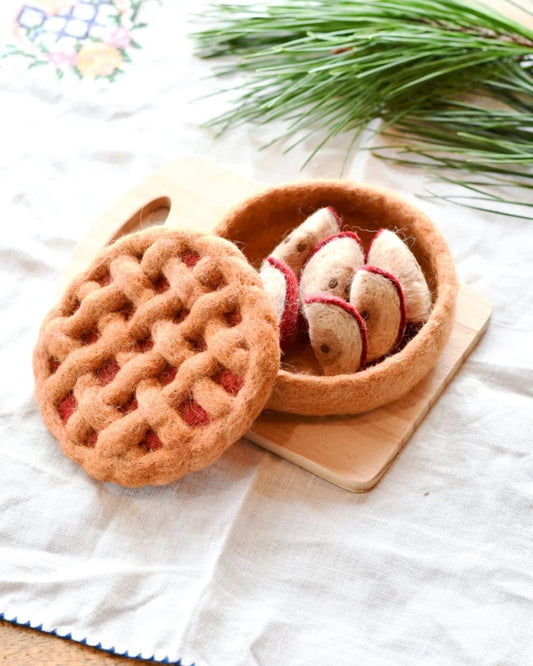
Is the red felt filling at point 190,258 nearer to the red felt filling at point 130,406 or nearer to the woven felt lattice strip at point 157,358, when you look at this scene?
the woven felt lattice strip at point 157,358

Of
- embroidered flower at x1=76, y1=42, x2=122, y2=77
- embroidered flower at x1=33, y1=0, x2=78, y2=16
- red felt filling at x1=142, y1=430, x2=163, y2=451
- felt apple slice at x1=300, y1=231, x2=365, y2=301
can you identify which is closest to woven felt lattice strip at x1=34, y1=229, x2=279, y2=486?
red felt filling at x1=142, y1=430, x2=163, y2=451

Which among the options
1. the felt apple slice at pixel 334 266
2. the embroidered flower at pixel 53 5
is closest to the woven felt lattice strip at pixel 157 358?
the felt apple slice at pixel 334 266

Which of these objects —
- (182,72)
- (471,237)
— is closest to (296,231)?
(471,237)

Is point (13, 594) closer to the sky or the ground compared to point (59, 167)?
closer to the ground

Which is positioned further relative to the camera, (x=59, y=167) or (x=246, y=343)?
(x=59, y=167)

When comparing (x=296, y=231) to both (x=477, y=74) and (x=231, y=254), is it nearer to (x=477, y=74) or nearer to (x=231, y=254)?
(x=231, y=254)

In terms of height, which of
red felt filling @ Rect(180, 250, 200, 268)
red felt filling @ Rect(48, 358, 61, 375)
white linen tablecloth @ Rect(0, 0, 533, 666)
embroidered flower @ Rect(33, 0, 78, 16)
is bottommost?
white linen tablecloth @ Rect(0, 0, 533, 666)

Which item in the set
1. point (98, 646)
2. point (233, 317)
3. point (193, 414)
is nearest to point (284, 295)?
point (233, 317)

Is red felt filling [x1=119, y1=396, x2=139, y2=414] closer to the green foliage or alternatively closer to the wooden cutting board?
the wooden cutting board
